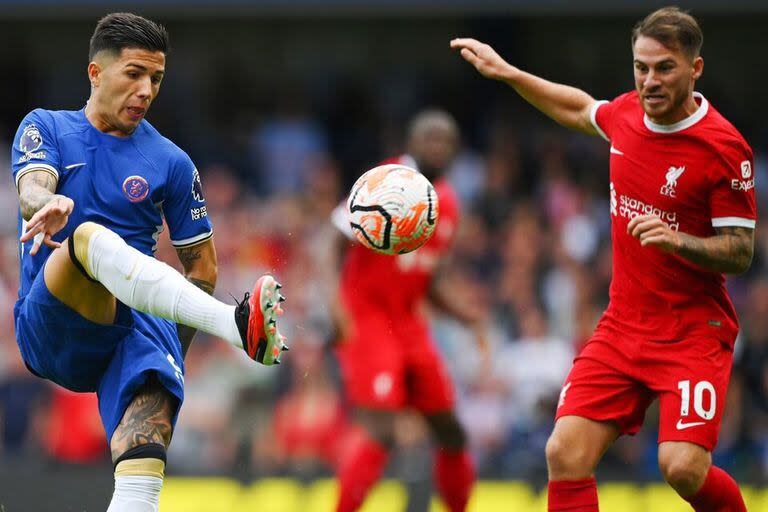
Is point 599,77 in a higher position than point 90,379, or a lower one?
higher

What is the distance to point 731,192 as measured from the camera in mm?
5496

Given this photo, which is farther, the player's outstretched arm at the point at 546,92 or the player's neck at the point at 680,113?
the player's outstretched arm at the point at 546,92

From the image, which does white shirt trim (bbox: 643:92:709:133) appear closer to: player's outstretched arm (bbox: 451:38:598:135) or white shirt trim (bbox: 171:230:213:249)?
player's outstretched arm (bbox: 451:38:598:135)

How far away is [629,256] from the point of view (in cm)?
581

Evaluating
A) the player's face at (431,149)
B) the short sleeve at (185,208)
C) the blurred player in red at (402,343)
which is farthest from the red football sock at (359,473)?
the short sleeve at (185,208)

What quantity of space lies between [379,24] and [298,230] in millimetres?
4128

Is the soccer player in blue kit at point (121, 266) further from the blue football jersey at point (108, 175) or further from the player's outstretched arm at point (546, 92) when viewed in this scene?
the player's outstretched arm at point (546, 92)

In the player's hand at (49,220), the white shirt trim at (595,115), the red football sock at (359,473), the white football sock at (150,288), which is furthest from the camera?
the red football sock at (359,473)

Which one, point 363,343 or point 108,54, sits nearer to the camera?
point 108,54

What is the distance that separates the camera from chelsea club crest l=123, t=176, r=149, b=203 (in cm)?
541

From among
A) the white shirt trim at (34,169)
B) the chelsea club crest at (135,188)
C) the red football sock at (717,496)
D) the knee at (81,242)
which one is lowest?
the red football sock at (717,496)

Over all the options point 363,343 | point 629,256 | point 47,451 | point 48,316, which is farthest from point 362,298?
point 47,451

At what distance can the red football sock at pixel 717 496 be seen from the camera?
5.61m

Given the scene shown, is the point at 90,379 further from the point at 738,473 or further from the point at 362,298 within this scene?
the point at 738,473
